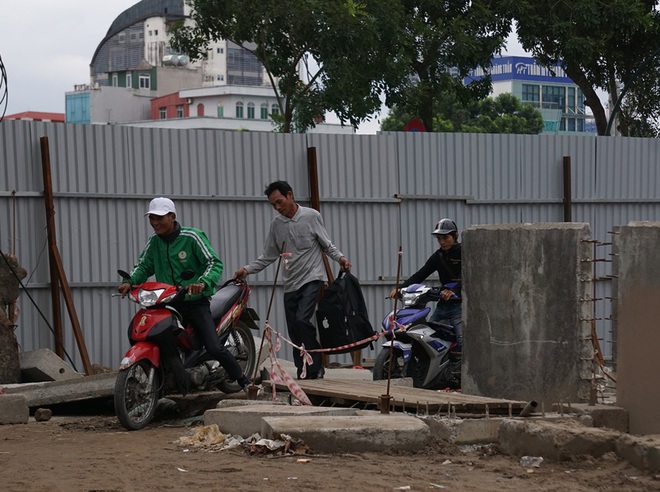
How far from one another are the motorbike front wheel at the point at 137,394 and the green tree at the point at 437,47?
15680 millimetres

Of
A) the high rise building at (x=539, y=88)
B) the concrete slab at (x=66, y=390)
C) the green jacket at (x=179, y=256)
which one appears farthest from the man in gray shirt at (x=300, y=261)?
the high rise building at (x=539, y=88)

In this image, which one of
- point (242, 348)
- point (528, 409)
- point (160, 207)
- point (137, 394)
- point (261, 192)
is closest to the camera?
point (528, 409)

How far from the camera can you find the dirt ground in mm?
6715

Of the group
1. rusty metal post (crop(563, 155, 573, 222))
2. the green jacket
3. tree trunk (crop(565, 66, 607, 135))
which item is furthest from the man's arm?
tree trunk (crop(565, 66, 607, 135))

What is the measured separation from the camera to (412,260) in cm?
1491

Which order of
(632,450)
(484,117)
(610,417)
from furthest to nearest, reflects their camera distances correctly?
(484,117)
(610,417)
(632,450)

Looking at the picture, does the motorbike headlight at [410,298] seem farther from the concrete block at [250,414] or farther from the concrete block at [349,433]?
the concrete block at [349,433]

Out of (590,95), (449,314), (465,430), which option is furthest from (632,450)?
(590,95)

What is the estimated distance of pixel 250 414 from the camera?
26.9 ft

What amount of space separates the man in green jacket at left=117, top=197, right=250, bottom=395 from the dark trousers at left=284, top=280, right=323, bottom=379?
2.85 feet

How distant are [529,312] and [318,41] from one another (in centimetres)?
1495

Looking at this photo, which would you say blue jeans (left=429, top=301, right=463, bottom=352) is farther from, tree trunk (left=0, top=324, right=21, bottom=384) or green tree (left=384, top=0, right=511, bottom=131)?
green tree (left=384, top=0, right=511, bottom=131)

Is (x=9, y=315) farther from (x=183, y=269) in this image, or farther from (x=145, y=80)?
(x=145, y=80)

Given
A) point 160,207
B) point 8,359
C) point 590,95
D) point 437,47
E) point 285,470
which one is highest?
point 437,47
